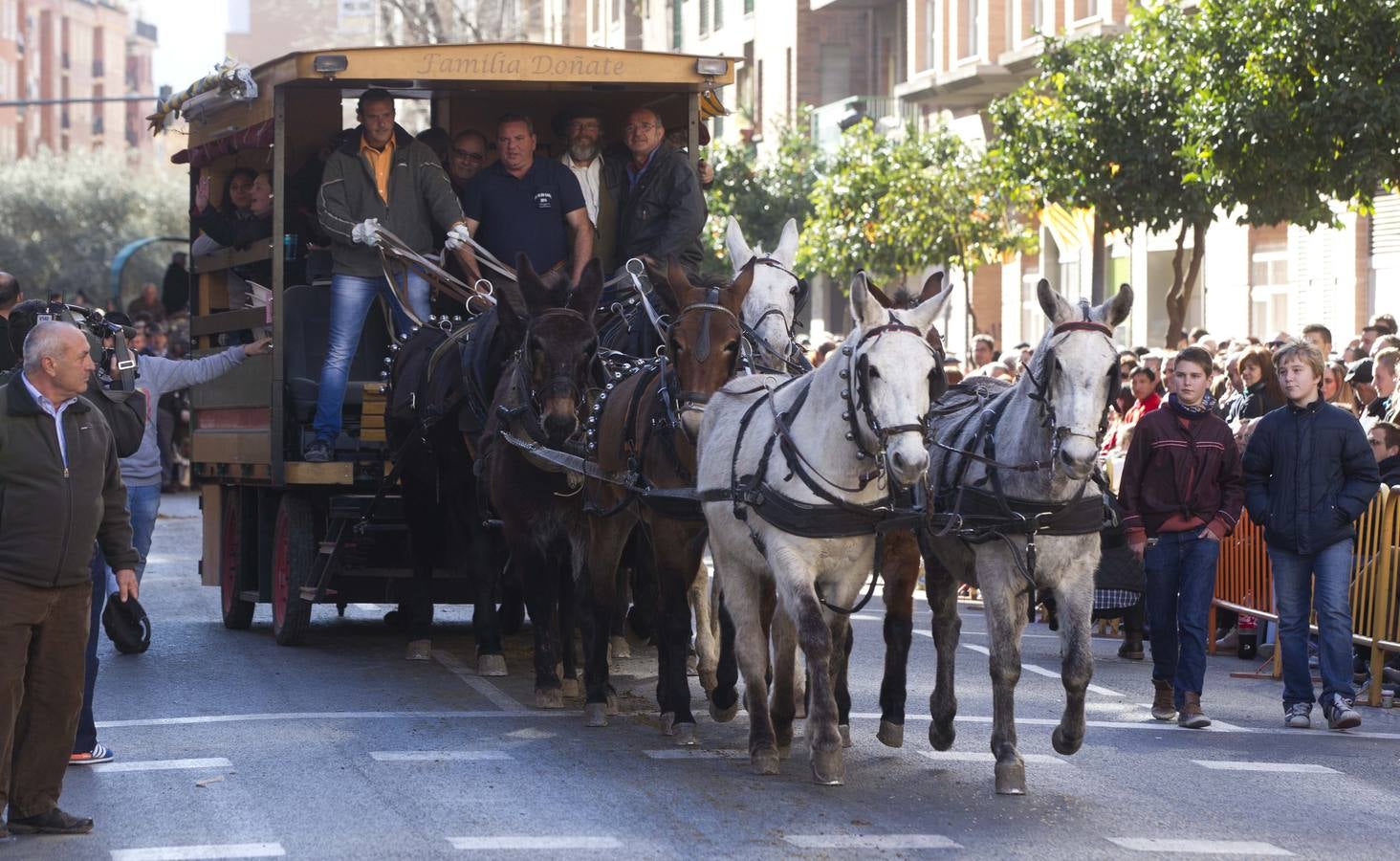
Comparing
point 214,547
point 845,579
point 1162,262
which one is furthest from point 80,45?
point 845,579

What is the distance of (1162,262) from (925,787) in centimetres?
2609

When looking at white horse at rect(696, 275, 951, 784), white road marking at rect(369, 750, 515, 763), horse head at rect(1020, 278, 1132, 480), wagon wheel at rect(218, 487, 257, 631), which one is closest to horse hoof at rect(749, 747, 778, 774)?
white horse at rect(696, 275, 951, 784)

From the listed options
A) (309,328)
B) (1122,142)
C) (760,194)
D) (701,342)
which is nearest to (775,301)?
(701,342)

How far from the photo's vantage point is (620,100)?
45.3 ft

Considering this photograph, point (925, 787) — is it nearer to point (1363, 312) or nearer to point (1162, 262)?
point (1363, 312)

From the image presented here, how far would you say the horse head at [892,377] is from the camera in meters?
7.84

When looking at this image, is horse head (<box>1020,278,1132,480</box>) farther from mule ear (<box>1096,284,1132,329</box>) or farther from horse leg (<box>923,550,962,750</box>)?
horse leg (<box>923,550,962,750</box>)

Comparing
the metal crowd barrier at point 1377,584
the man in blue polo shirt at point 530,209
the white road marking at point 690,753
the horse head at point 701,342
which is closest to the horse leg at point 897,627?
the white road marking at point 690,753

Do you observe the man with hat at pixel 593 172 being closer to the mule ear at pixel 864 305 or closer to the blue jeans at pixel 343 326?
the blue jeans at pixel 343 326

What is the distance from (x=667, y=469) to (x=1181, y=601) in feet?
8.96

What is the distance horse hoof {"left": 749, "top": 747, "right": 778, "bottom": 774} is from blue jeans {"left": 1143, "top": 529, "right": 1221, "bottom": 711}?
2.68 metres

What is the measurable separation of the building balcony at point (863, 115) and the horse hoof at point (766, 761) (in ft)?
108

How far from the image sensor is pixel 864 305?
8156mm

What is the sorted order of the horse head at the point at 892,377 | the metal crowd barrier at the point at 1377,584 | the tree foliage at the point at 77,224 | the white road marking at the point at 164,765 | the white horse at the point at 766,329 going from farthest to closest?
1. the tree foliage at the point at 77,224
2. the metal crowd barrier at the point at 1377,584
3. the white horse at the point at 766,329
4. the white road marking at the point at 164,765
5. the horse head at the point at 892,377
